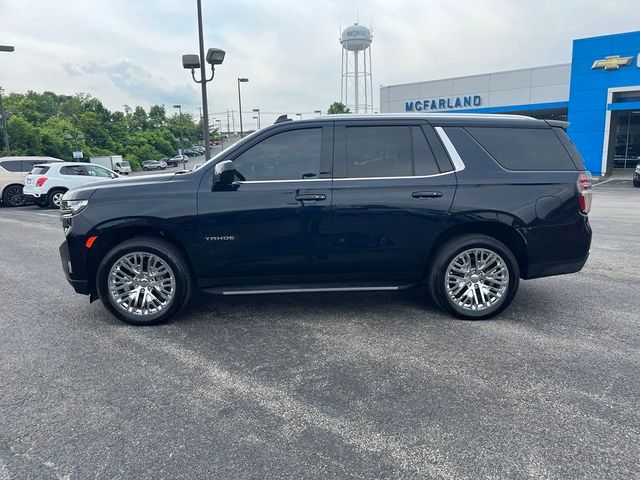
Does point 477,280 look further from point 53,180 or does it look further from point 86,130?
point 86,130

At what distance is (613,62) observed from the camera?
84.6 feet

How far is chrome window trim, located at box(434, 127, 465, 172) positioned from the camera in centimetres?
449

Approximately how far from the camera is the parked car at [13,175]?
1608 cm

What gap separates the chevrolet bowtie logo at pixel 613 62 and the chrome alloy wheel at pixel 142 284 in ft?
96.4

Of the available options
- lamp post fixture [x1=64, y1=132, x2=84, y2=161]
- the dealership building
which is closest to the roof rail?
the dealership building

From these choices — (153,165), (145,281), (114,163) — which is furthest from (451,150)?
(153,165)

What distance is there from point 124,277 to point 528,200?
12.9 feet

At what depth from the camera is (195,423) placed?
2.90 meters

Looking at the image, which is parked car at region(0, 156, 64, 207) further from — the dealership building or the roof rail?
the dealership building

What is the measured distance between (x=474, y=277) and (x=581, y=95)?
91.2 feet

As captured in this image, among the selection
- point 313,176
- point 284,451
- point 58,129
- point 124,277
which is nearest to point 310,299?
point 313,176

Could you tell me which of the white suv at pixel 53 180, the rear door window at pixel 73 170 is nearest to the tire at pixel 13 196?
the white suv at pixel 53 180

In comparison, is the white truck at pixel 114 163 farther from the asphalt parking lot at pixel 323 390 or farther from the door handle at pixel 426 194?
the door handle at pixel 426 194

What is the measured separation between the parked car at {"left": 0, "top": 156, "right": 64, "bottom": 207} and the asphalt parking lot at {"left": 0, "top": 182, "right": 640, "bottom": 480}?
43.3 feet
